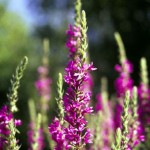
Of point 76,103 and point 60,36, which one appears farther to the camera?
point 60,36

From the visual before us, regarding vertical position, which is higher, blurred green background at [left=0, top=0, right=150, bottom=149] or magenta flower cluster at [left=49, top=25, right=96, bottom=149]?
blurred green background at [left=0, top=0, right=150, bottom=149]

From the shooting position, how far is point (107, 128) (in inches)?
319

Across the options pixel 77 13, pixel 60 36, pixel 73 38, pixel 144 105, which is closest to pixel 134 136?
pixel 73 38

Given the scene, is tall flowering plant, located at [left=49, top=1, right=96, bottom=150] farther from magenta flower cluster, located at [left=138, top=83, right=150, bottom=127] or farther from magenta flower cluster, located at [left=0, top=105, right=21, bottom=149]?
magenta flower cluster, located at [left=138, top=83, right=150, bottom=127]

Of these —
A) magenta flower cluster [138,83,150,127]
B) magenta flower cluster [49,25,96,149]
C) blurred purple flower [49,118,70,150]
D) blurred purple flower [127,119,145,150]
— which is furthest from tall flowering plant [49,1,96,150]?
magenta flower cluster [138,83,150,127]

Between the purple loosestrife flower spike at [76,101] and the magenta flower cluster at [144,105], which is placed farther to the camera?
the magenta flower cluster at [144,105]

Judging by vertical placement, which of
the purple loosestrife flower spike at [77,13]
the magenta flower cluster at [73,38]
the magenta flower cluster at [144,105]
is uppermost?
the purple loosestrife flower spike at [77,13]

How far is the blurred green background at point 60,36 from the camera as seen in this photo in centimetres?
2912

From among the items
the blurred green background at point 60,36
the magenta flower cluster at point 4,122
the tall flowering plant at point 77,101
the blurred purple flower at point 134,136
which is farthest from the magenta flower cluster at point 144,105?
the blurred green background at point 60,36

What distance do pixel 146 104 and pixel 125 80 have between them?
485 millimetres

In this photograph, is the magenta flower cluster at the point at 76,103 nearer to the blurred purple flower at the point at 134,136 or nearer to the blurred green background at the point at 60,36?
the blurred purple flower at the point at 134,136

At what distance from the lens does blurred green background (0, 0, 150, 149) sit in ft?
95.6

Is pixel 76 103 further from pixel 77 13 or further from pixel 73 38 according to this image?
pixel 77 13

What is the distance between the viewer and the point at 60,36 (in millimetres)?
37781
